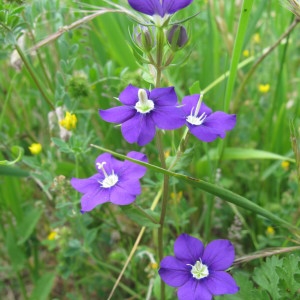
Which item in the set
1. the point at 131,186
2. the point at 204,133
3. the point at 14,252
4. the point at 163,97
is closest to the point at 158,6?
the point at 163,97

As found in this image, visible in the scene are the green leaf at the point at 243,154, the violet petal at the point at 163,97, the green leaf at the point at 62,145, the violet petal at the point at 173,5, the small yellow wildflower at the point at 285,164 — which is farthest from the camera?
the small yellow wildflower at the point at 285,164

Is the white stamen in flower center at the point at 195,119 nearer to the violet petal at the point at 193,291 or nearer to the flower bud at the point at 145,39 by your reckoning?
the flower bud at the point at 145,39

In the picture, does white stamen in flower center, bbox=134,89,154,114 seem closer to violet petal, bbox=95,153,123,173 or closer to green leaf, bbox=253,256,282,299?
violet petal, bbox=95,153,123,173

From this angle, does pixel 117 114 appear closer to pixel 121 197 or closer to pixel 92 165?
pixel 121 197

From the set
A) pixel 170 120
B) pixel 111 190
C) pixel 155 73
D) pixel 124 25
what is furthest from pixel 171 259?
pixel 124 25

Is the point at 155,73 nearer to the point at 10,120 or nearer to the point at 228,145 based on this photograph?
the point at 228,145

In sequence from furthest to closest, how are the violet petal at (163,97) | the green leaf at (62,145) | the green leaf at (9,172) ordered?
the green leaf at (62,145) → the green leaf at (9,172) → the violet petal at (163,97)

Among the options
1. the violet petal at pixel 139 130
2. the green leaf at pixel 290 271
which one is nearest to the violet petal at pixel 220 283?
the green leaf at pixel 290 271

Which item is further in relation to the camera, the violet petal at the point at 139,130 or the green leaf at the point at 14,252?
the green leaf at the point at 14,252
